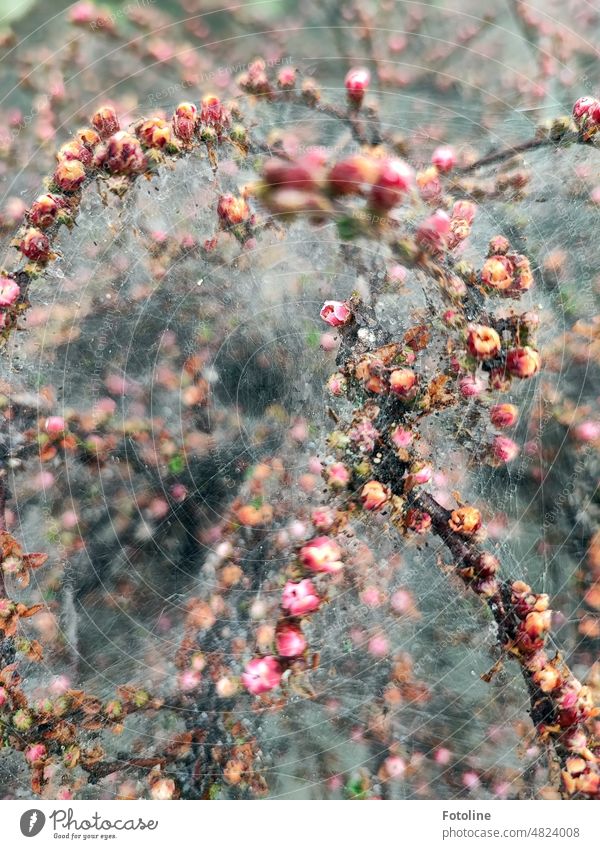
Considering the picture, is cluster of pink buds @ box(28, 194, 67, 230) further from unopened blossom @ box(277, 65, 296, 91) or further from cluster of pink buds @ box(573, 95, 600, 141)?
cluster of pink buds @ box(573, 95, 600, 141)

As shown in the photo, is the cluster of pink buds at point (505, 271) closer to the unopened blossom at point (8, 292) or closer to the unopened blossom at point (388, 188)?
the unopened blossom at point (388, 188)

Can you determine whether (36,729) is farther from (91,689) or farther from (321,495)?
(321,495)

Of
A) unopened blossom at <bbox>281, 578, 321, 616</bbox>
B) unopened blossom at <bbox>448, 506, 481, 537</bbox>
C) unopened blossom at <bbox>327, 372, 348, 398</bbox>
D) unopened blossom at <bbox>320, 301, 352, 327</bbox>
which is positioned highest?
unopened blossom at <bbox>320, 301, 352, 327</bbox>

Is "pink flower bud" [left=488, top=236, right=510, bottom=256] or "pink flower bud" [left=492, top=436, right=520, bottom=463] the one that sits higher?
"pink flower bud" [left=488, top=236, right=510, bottom=256]

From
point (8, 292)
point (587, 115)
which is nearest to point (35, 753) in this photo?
point (8, 292)

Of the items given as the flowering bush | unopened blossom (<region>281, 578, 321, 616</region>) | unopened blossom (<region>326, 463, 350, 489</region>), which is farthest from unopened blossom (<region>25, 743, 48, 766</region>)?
unopened blossom (<region>326, 463, 350, 489</region>)

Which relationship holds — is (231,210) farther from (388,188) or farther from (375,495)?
(375,495)
